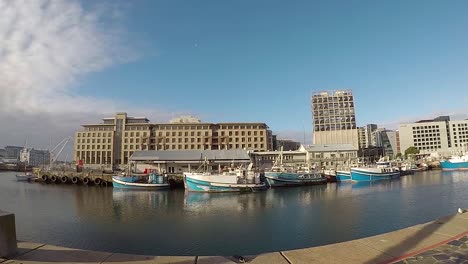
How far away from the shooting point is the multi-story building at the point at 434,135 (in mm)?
183500

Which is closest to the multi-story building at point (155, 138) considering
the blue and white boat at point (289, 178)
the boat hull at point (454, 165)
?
the blue and white boat at point (289, 178)

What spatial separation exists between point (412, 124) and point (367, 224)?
201564 mm

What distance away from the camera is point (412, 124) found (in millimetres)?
192000

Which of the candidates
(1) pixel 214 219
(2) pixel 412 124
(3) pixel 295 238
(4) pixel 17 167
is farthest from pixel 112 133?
(2) pixel 412 124

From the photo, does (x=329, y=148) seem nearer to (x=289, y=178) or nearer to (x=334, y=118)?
(x=334, y=118)

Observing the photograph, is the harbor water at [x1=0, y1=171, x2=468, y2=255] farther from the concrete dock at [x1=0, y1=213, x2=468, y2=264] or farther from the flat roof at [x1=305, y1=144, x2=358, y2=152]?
the flat roof at [x1=305, y1=144, x2=358, y2=152]

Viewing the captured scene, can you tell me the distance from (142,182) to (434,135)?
197192 millimetres

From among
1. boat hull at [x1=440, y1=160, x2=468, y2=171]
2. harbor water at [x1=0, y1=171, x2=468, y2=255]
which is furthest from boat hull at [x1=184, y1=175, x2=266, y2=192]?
boat hull at [x1=440, y1=160, x2=468, y2=171]

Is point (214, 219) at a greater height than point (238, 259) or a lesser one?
lesser

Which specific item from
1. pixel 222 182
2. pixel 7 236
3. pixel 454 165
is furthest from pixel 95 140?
pixel 454 165

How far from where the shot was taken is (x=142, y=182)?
64.1 m

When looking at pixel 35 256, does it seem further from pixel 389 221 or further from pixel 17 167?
pixel 17 167

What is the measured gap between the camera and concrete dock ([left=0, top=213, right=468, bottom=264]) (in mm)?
7824

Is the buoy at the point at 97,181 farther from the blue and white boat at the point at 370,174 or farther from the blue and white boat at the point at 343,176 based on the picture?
the blue and white boat at the point at 370,174
